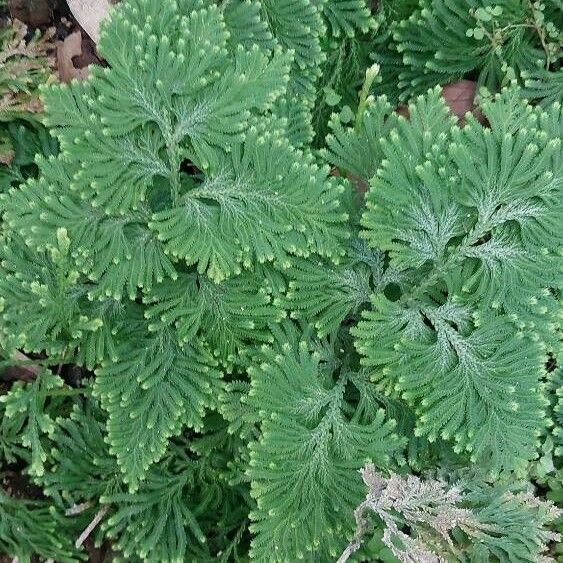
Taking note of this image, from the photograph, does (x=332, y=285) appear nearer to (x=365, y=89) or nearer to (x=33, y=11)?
(x=365, y=89)

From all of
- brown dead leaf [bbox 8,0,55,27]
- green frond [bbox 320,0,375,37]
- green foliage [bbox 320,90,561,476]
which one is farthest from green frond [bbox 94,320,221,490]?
brown dead leaf [bbox 8,0,55,27]

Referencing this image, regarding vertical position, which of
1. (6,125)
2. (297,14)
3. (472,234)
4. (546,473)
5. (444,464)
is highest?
(297,14)

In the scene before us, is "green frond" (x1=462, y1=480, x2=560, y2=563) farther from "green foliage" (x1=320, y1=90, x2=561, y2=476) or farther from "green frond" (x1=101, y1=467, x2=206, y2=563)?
"green frond" (x1=101, y1=467, x2=206, y2=563)

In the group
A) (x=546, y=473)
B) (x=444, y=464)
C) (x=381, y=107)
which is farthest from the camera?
(x=546, y=473)

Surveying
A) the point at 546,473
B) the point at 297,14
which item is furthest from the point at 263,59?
the point at 546,473

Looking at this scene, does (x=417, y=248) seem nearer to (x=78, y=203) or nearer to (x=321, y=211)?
(x=321, y=211)

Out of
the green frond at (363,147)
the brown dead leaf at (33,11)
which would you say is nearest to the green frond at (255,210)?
the green frond at (363,147)

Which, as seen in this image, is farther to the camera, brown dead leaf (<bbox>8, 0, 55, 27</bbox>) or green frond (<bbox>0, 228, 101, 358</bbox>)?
brown dead leaf (<bbox>8, 0, 55, 27</bbox>)

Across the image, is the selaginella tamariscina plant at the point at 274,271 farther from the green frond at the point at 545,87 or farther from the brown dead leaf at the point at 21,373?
the green frond at the point at 545,87
